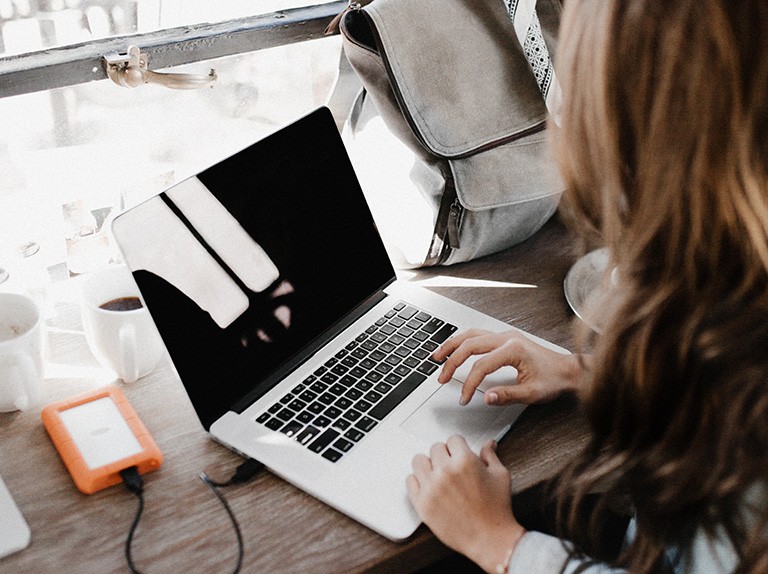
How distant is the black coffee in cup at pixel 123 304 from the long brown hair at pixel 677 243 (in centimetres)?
51

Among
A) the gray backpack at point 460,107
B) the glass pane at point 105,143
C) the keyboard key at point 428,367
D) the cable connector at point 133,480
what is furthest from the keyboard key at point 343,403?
the glass pane at point 105,143

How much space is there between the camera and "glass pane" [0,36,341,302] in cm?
106

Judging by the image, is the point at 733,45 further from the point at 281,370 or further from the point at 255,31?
the point at 255,31

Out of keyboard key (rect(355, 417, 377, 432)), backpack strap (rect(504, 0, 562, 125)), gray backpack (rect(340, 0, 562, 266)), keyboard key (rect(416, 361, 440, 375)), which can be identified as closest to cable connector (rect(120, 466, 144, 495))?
keyboard key (rect(355, 417, 377, 432))

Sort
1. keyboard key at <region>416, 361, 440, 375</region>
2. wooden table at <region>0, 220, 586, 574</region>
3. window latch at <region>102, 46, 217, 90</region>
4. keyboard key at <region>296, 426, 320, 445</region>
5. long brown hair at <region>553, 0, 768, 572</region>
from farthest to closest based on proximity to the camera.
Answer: window latch at <region>102, 46, 217, 90</region> < keyboard key at <region>416, 361, 440, 375</region> < keyboard key at <region>296, 426, 320, 445</region> < wooden table at <region>0, 220, 586, 574</region> < long brown hair at <region>553, 0, 768, 572</region>

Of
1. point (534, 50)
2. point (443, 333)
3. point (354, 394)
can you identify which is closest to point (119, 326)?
point (354, 394)

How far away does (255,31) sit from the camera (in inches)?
45.4

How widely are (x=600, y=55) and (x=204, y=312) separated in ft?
1.52

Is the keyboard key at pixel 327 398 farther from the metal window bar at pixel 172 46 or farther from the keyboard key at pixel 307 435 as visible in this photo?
the metal window bar at pixel 172 46

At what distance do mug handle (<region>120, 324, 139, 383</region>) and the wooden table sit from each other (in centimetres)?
1

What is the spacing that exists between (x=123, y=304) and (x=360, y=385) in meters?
0.29

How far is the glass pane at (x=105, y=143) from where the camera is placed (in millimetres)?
1061

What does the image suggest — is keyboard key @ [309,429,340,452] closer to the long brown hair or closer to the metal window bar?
the long brown hair

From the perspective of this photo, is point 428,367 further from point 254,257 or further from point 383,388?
point 254,257
